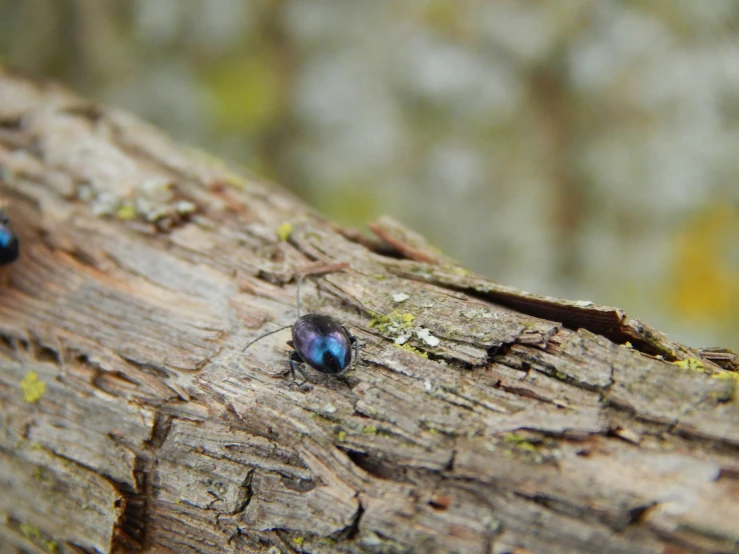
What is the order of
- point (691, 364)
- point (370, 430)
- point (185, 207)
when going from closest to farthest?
point (370, 430), point (691, 364), point (185, 207)

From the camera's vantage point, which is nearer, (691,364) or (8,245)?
(691,364)

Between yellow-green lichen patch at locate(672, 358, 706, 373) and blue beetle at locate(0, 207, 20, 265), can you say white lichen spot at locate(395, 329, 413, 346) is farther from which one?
blue beetle at locate(0, 207, 20, 265)

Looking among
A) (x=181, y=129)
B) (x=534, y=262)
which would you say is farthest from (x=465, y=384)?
(x=181, y=129)

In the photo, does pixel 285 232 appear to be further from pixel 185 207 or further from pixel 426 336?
pixel 426 336

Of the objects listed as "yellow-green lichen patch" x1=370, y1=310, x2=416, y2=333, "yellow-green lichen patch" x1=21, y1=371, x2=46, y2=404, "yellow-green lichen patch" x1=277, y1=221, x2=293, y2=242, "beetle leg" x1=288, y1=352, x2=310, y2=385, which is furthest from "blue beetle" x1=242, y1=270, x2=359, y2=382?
"yellow-green lichen patch" x1=21, y1=371, x2=46, y2=404

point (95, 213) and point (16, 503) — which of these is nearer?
point (16, 503)

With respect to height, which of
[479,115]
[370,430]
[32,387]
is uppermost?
[479,115]

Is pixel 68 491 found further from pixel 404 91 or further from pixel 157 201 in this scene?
pixel 404 91

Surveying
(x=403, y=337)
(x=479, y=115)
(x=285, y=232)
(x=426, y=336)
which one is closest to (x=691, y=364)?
(x=426, y=336)
